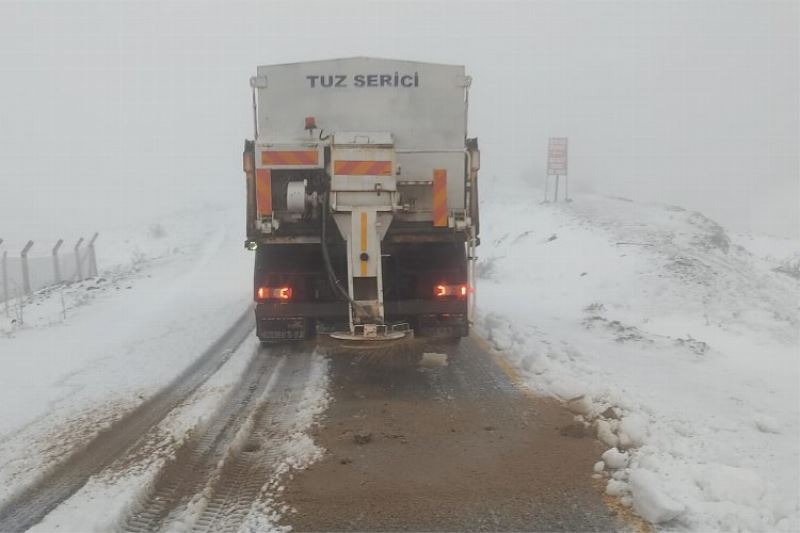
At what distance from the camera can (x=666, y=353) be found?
25.0ft

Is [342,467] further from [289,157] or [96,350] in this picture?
[96,350]

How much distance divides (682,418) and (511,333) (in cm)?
357

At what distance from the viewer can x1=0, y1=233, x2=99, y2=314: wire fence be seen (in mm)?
14818

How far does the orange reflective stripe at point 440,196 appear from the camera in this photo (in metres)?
6.62

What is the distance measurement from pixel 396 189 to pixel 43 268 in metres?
16.2

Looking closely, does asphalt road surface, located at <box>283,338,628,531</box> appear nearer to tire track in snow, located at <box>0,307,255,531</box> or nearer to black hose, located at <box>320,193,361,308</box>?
black hose, located at <box>320,193,361,308</box>

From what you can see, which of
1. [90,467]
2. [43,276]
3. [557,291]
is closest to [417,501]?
[90,467]

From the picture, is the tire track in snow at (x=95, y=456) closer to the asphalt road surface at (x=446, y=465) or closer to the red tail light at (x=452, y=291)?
the asphalt road surface at (x=446, y=465)

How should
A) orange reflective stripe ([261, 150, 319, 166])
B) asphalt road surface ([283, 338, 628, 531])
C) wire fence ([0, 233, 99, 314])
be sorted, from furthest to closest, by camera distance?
wire fence ([0, 233, 99, 314])
orange reflective stripe ([261, 150, 319, 166])
asphalt road surface ([283, 338, 628, 531])

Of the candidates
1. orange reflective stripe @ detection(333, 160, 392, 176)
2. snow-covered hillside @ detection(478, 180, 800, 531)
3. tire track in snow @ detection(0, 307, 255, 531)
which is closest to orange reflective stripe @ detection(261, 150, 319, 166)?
orange reflective stripe @ detection(333, 160, 392, 176)

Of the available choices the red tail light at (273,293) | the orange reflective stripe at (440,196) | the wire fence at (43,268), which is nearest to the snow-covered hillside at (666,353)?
the orange reflective stripe at (440,196)

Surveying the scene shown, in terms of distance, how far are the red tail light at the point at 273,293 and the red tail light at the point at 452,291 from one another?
1811mm

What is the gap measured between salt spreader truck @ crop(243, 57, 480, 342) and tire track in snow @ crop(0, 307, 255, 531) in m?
1.29

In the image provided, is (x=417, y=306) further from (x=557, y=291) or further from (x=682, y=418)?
(x=557, y=291)
